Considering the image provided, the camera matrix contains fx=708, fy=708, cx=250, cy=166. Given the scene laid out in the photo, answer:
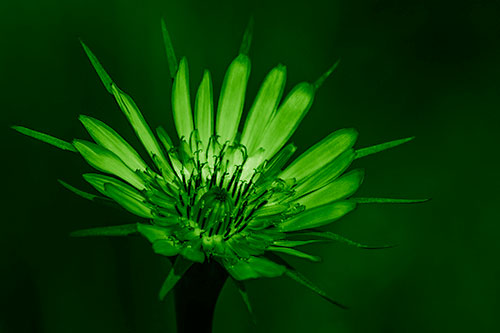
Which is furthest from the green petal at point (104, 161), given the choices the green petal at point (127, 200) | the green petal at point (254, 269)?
the green petal at point (254, 269)

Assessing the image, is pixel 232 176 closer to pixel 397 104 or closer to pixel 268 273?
pixel 268 273

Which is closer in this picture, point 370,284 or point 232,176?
point 232,176

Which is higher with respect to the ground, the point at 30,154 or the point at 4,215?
the point at 30,154

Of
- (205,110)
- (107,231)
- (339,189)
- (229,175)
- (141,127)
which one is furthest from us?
(229,175)

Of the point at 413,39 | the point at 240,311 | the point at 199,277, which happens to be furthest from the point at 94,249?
the point at 413,39

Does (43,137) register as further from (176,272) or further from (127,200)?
(176,272)

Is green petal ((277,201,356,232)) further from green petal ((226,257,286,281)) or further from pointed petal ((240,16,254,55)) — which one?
pointed petal ((240,16,254,55))

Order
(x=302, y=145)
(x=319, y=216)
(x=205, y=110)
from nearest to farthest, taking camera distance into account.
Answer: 1. (x=319, y=216)
2. (x=205, y=110)
3. (x=302, y=145)

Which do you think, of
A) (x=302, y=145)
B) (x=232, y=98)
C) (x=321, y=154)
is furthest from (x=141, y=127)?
(x=302, y=145)
